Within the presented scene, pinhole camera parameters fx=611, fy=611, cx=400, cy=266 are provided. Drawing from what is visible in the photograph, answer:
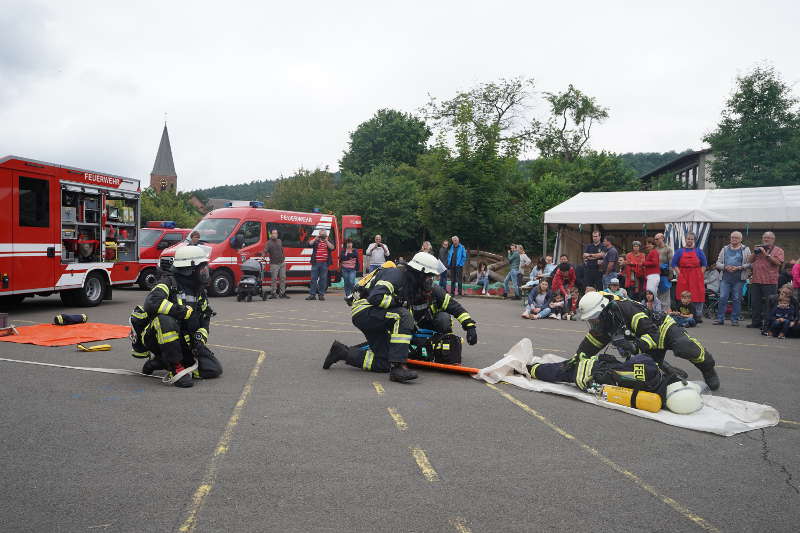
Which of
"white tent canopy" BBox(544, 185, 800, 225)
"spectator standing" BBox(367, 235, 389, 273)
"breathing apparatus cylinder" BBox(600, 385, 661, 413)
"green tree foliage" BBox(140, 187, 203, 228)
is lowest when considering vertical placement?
"breathing apparatus cylinder" BBox(600, 385, 661, 413)

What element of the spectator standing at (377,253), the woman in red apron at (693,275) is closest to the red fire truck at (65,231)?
the spectator standing at (377,253)

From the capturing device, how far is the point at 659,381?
607 centimetres

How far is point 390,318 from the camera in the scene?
7.29 metres

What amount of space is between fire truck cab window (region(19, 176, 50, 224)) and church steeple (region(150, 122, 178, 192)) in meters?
96.7

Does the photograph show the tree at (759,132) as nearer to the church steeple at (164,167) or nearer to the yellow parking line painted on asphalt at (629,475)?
the yellow parking line painted on asphalt at (629,475)

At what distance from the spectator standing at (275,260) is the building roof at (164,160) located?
96284 millimetres

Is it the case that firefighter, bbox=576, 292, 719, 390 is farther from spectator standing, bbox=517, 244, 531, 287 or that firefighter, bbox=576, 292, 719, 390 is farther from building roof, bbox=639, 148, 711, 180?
building roof, bbox=639, 148, 711, 180

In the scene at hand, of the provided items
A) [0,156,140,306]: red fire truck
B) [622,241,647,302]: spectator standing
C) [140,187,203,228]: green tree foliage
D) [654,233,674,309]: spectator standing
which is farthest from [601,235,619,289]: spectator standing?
[140,187,203,228]: green tree foliage

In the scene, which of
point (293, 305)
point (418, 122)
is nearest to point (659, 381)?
point (293, 305)

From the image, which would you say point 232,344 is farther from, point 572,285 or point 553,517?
point 572,285

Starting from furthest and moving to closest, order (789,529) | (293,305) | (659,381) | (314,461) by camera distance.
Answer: (293,305) < (659,381) < (314,461) < (789,529)

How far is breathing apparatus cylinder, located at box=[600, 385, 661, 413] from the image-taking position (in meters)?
5.89

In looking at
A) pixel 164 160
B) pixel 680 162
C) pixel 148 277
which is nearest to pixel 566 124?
pixel 680 162

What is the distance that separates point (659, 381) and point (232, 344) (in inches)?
247
